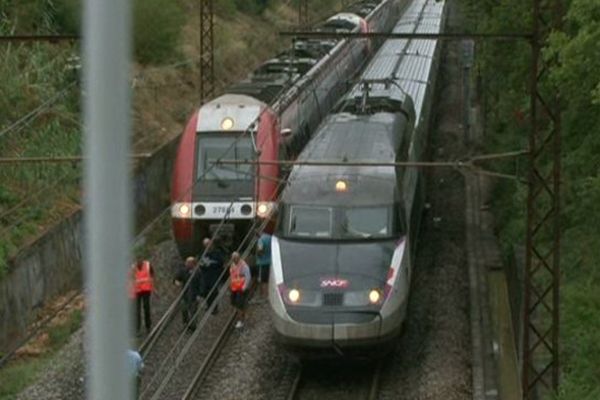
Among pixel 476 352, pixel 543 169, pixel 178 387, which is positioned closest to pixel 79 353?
pixel 178 387

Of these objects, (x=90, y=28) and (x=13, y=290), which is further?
(x=13, y=290)

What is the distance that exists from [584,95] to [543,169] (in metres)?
4.92

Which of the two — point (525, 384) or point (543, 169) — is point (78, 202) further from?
point (525, 384)

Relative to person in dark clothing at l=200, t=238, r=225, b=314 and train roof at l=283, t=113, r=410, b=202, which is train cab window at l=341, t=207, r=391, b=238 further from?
person in dark clothing at l=200, t=238, r=225, b=314

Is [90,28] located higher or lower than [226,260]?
higher

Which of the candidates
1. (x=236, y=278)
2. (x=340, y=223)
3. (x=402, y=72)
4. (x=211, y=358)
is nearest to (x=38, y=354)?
(x=211, y=358)

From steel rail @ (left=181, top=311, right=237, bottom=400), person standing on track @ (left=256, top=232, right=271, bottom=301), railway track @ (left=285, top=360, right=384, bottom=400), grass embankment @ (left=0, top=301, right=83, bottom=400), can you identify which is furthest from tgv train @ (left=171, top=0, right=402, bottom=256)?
railway track @ (left=285, top=360, right=384, bottom=400)

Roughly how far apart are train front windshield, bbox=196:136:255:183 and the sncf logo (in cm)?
572

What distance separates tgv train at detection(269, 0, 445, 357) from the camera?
16.0 m

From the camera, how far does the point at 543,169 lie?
18.8m

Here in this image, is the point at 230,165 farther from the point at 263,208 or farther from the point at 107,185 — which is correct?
the point at 107,185

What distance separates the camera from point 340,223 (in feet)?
55.7

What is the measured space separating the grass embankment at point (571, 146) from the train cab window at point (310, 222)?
3.08 m

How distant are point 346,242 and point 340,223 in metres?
0.33
